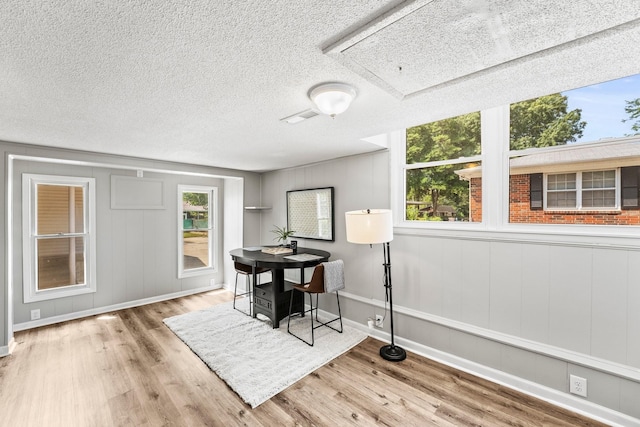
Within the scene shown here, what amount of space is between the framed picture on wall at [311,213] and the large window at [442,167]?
1.11m

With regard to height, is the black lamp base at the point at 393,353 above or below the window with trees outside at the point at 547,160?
below

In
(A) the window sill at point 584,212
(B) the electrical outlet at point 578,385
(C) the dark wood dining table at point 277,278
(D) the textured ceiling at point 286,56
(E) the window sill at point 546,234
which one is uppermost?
(D) the textured ceiling at point 286,56

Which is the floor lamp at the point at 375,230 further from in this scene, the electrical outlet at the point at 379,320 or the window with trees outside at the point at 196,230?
the window with trees outside at the point at 196,230

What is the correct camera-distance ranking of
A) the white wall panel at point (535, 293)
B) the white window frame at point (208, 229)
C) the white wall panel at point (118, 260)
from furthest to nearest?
the white window frame at point (208, 229)
the white wall panel at point (118, 260)
the white wall panel at point (535, 293)

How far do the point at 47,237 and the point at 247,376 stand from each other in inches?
135

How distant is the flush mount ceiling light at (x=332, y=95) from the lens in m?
1.59

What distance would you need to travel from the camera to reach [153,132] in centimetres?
260

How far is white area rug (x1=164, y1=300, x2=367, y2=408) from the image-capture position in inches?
97.4

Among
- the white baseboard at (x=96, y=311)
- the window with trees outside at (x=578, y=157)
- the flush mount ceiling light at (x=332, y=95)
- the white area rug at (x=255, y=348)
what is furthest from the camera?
the white baseboard at (x=96, y=311)

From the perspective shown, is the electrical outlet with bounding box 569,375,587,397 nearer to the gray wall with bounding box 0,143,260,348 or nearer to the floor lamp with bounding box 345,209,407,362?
the floor lamp with bounding box 345,209,407,362

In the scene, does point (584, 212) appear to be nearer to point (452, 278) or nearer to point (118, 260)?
point (452, 278)

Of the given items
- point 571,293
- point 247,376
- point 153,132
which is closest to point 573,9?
point 571,293

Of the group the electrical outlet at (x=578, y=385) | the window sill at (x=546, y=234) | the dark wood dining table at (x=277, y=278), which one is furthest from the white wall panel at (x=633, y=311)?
the dark wood dining table at (x=277, y=278)

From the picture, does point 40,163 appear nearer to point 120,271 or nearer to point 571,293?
point 120,271
